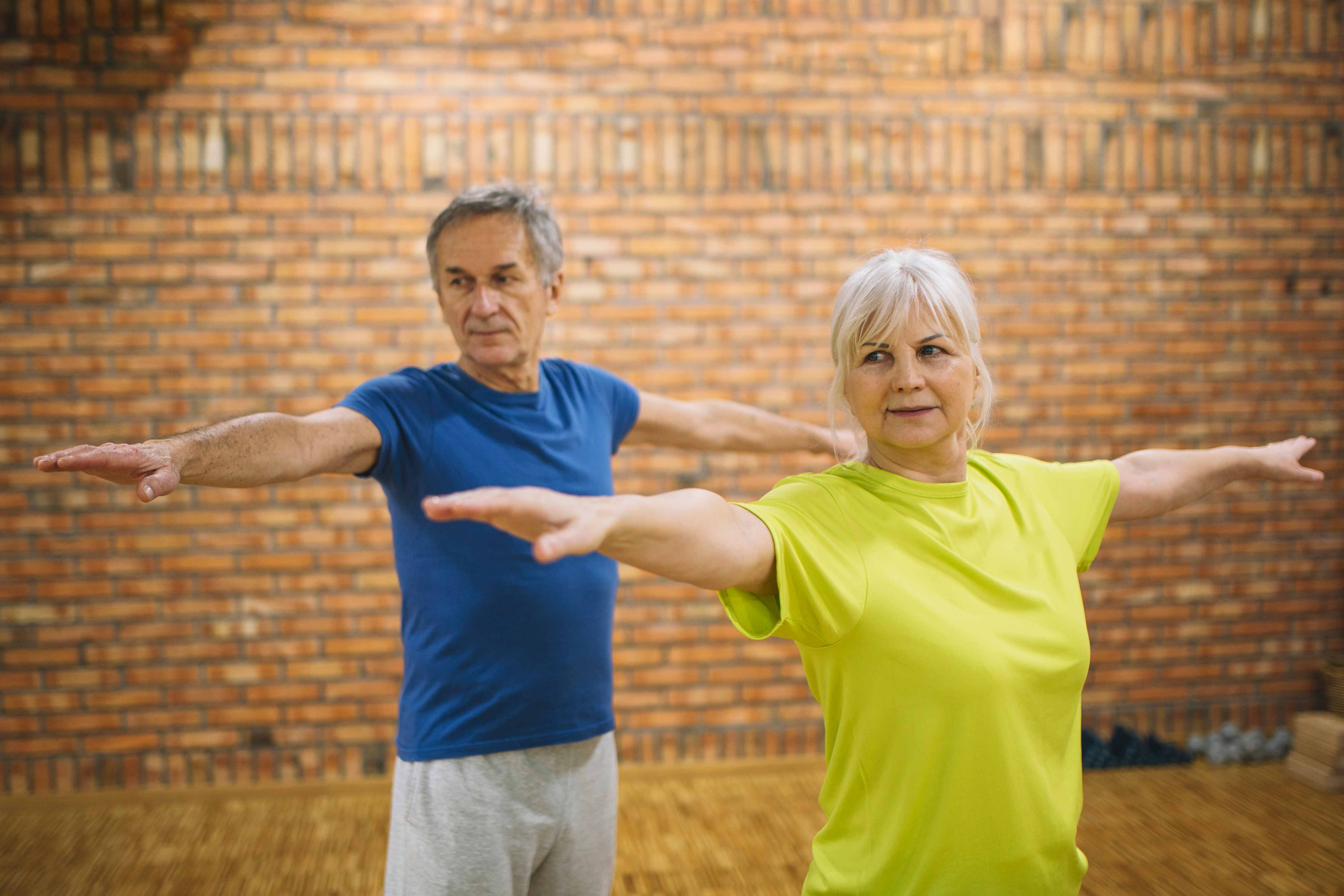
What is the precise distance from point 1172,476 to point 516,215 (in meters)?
1.34

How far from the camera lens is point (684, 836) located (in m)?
3.16

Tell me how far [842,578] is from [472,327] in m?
0.95

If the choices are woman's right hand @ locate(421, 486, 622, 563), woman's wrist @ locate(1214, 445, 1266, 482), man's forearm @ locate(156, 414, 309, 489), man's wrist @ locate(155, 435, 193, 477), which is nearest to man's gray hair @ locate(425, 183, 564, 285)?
man's forearm @ locate(156, 414, 309, 489)

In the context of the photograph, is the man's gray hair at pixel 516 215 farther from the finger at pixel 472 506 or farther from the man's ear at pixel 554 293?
the finger at pixel 472 506

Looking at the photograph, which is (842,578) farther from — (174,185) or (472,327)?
(174,185)

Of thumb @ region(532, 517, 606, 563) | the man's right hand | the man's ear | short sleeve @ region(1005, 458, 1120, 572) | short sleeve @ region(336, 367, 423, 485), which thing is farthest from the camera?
the man's ear

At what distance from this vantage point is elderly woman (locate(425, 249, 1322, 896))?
1179mm

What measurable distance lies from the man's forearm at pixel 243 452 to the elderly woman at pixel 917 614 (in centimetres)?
70

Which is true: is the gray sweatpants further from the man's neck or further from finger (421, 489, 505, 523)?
finger (421, 489, 505, 523)

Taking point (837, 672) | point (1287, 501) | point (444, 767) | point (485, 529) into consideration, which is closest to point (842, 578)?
point (837, 672)

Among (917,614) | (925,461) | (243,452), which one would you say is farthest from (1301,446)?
(243,452)

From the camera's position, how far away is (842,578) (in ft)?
3.89

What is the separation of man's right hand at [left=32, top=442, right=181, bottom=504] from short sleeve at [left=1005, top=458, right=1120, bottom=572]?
1.27 meters

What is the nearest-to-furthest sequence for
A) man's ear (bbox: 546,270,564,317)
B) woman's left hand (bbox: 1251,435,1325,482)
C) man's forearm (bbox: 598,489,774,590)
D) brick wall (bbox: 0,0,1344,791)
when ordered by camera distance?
1. man's forearm (bbox: 598,489,774,590)
2. woman's left hand (bbox: 1251,435,1325,482)
3. man's ear (bbox: 546,270,564,317)
4. brick wall (bbox: 0,0,1344,791)
